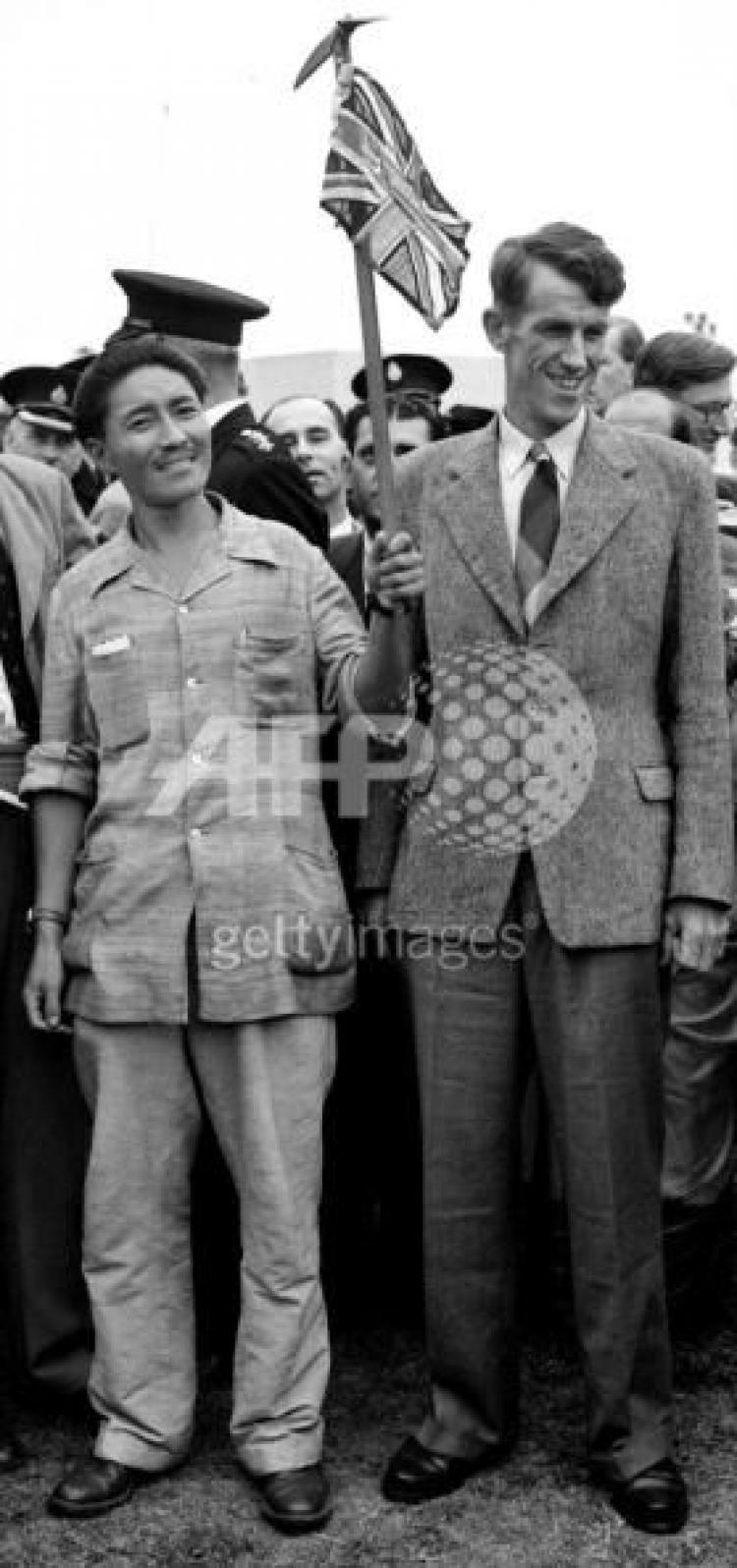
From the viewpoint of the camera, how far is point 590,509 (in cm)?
328

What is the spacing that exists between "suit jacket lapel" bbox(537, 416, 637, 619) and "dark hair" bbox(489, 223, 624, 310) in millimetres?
263

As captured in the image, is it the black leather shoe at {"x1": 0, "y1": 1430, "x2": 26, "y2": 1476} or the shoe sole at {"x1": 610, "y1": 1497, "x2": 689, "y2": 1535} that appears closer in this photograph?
the shoe sole at {"x1": 610, "y1": 1497, "x2": 689, "y2": 1535}

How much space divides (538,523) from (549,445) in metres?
0.13

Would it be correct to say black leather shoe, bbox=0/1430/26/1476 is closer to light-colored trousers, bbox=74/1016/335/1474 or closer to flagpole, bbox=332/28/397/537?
light-colored trousers, bbox=74/1016/335/1474

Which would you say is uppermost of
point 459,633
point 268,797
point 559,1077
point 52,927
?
point 459,633

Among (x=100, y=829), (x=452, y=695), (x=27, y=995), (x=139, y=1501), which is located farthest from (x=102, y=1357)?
(x=452, y=695)

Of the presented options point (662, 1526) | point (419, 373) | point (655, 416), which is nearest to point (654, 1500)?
point (662, 1526)

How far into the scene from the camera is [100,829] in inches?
136

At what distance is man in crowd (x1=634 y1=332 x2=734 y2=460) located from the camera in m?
4.89

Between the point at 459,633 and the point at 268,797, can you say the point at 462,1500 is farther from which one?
the point at 459,633

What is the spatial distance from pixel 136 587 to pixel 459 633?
0.57 m

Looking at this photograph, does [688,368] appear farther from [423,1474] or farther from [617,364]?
[423,1474]

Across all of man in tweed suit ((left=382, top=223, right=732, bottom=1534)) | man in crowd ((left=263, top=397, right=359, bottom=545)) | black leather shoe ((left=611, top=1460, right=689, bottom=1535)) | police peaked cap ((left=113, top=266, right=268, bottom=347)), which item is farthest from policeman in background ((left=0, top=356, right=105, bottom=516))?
black leather shoe ((left=611, top=1460, right=689, bottom=1535))

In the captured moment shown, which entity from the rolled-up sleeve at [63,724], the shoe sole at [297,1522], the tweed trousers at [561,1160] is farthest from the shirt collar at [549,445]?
the shoe sole at [297,1522]
